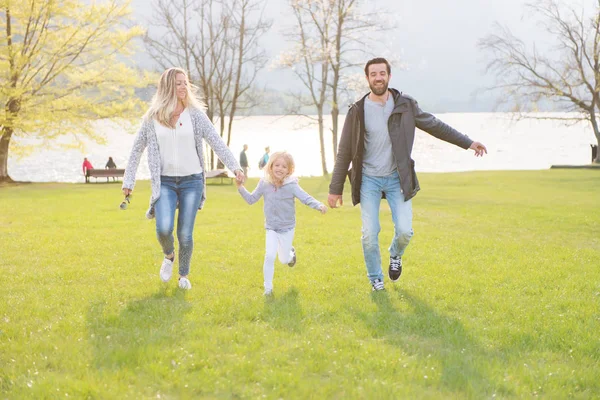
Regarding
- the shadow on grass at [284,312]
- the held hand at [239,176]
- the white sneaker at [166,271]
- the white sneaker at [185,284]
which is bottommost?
the shadow on grass at [284,312]

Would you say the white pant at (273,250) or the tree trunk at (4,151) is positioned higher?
the tree trunk at (4,151)

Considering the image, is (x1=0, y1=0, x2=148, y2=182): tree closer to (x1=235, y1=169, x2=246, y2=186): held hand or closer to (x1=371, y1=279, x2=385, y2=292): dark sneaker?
(x1=235, y1=169, x2=246, y2=186): held hand

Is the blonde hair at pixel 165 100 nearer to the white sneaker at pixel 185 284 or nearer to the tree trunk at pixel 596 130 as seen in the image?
the white sneaker at pixel 185 284

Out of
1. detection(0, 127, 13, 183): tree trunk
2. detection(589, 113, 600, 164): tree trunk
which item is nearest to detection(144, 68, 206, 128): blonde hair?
detection(0, 127, 13, 183): tree trunk

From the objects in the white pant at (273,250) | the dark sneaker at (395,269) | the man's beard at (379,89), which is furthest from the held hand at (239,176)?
the dark sneaker at (395,269)

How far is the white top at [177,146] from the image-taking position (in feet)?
20.8

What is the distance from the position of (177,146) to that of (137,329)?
6.90 feet

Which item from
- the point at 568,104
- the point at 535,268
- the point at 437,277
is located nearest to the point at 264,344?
the point at 437,277

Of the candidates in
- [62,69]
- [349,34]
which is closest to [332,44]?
[349,34]

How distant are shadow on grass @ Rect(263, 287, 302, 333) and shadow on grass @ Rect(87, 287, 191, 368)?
32.5 inches

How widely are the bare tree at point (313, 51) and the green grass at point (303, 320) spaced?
22.0 m

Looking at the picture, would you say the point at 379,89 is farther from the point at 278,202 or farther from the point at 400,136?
the point at 278,202

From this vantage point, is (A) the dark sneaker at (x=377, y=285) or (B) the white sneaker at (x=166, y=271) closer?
(A) the dark sneaker at (x=377, y=285)

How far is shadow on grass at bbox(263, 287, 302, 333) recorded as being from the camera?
5.29 m
